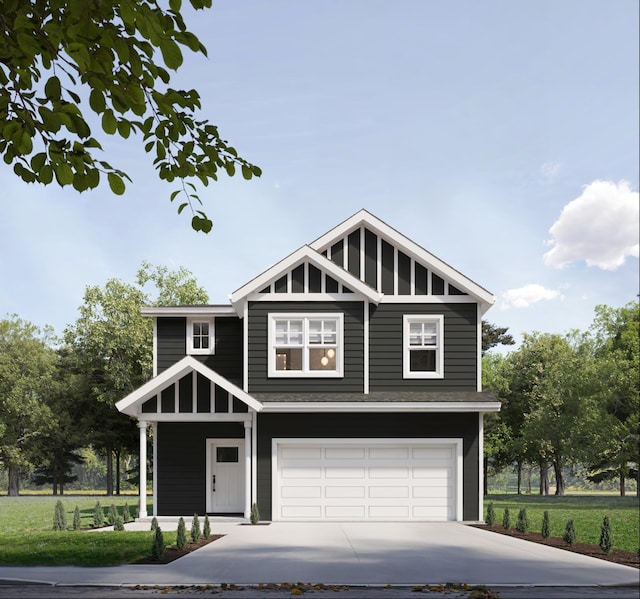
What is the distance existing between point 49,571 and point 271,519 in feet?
33.3

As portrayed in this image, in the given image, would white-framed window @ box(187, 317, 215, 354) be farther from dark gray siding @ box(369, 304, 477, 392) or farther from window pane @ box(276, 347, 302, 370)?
dark gray siding @ box(369, 304, 477, 392)

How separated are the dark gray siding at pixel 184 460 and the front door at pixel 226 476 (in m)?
Result: 0.23

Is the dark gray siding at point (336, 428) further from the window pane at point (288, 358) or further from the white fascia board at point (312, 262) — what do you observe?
the white fascia board at point (312, 262)

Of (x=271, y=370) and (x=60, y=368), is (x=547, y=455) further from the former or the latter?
(x=271, y=370)

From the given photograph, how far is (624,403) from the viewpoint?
38.8 m

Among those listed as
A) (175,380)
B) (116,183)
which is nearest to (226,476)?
(175,380)

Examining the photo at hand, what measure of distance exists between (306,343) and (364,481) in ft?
13.2

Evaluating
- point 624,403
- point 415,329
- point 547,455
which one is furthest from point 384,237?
point 547,455

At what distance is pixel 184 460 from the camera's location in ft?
76.0

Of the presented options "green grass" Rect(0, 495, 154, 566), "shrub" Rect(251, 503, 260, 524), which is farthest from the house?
"green grass" Rect(0, 495, 154, 566)

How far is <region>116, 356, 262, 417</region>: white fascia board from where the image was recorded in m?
21.5

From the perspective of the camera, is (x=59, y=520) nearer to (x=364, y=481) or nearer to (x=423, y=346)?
(x=364, y=481)

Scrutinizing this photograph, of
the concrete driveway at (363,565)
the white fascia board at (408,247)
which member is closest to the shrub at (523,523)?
the concrete driveway at (363,565)

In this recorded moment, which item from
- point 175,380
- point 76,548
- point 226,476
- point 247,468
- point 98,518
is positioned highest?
point 175,380
